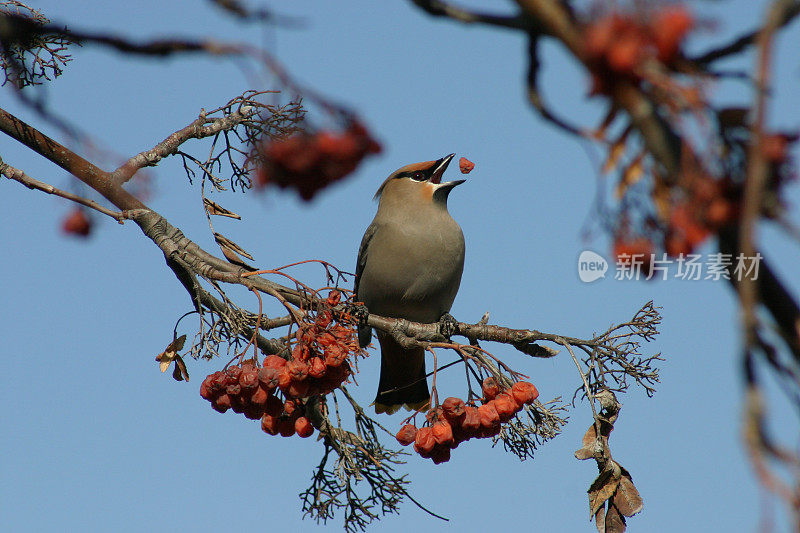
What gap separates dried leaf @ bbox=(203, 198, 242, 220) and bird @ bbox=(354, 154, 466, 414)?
5.65 feet

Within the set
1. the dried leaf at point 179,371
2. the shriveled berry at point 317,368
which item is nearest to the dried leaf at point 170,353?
the dried leaf at point 179,371

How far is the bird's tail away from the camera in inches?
210

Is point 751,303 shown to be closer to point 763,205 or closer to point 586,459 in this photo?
point 763,205

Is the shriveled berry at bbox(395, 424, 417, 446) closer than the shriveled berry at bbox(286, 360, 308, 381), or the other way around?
the shriveled berry at bbox(286, 360, 308, 381)

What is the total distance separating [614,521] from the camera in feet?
10.2

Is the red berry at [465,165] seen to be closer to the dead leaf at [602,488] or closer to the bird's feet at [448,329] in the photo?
the bird's feet at [448,329]

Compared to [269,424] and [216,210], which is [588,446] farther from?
[216,210]

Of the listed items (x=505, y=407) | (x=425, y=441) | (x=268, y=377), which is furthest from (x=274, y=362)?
(x=505, y=407)

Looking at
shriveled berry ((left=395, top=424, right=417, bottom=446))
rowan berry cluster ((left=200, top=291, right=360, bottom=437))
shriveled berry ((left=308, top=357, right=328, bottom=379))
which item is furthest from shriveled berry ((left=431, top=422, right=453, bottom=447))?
shriveled berry ((left=308, top=357, right=328, bottom=379))

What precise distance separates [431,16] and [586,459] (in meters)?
2.30

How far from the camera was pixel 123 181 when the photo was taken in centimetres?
327

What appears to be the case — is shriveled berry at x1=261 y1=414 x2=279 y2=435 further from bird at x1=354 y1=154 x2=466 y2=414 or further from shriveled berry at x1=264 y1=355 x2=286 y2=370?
bird at x1=354 y1=154 x2=466 y2=414

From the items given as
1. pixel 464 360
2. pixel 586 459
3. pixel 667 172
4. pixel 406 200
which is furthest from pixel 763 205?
pixel 406 200

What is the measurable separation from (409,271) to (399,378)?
704mm
